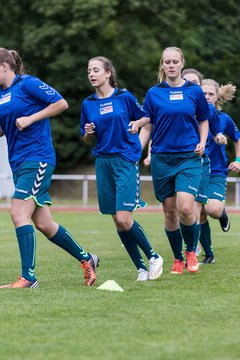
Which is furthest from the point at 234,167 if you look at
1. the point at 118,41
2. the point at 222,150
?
the point at 118,41

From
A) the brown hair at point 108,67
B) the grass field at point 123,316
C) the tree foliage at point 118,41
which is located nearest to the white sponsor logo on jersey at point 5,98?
the brown hair at point 108,67

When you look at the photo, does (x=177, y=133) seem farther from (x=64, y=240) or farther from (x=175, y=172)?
(x=64, y=240)

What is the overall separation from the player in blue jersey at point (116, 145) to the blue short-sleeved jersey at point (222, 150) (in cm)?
232

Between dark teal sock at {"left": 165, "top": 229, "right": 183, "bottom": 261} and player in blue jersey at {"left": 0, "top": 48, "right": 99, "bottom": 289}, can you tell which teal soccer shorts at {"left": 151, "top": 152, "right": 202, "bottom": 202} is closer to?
dark teal sock at {"left": 165, "top": 229, "right": 183, "bottom": 261}

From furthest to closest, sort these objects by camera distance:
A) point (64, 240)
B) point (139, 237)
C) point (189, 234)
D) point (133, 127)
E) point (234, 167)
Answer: point (234, 167) → point (189, 234) → point (139, 237) → point (133, 127) → point (64, 240)

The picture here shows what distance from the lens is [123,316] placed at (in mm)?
6488

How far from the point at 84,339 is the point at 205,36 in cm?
3145

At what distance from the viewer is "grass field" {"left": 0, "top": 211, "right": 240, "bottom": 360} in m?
5.36

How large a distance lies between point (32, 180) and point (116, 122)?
41.6 inches

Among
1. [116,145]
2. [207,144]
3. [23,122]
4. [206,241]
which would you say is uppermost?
[23,122]

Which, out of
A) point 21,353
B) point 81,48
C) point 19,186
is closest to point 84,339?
point 21,353

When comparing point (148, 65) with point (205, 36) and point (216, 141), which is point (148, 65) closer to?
point (205, 36)

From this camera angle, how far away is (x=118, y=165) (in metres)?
8.54

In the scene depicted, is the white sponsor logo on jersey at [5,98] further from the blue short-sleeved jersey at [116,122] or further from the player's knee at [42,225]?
the player's knee at [42,225]
